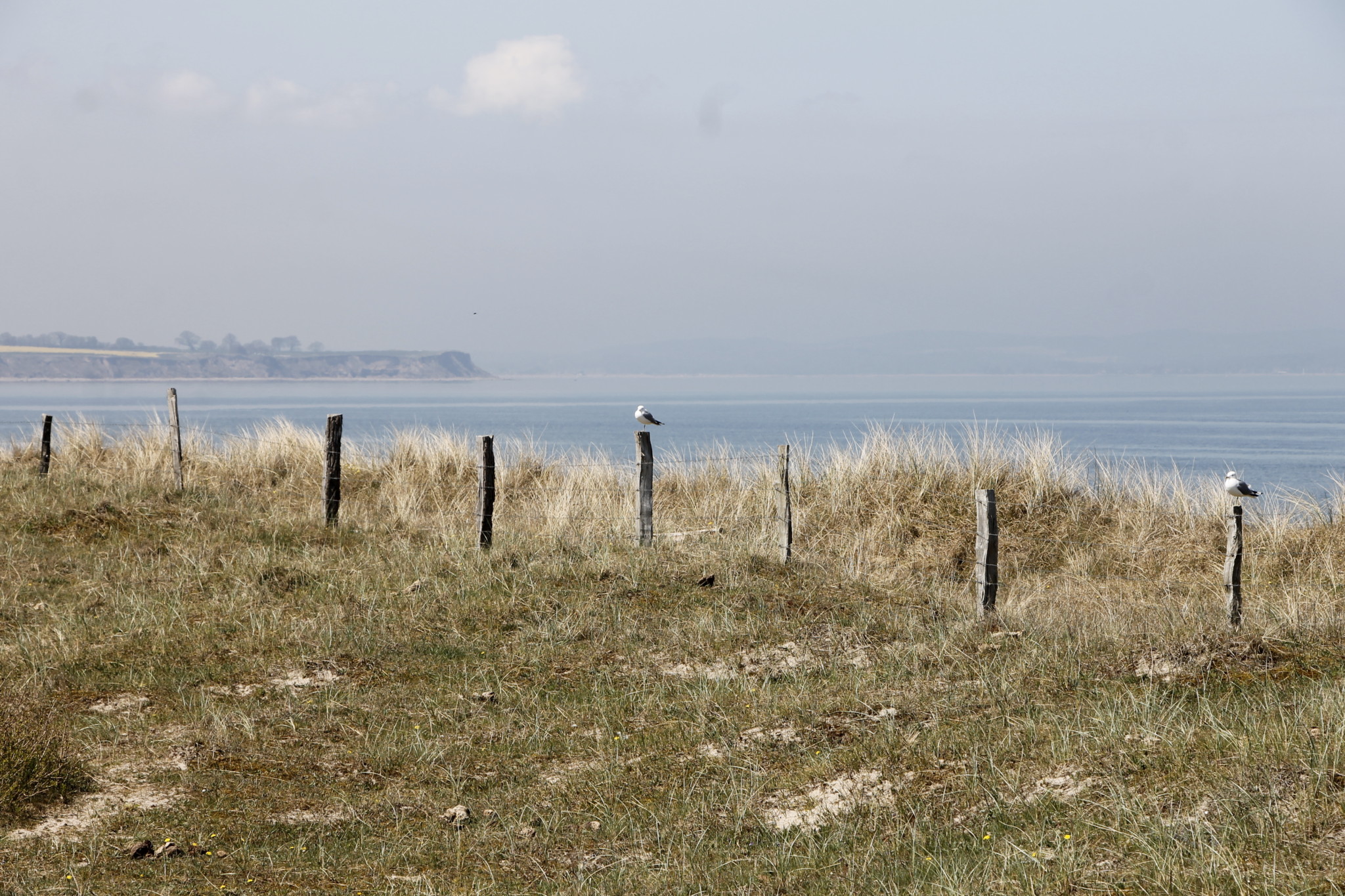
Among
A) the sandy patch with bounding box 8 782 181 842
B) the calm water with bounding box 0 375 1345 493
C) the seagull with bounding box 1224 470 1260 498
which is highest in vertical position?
the seagull with bounding box 1224 470 1260 498

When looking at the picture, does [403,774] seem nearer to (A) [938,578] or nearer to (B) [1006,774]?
(B) [1006,774]

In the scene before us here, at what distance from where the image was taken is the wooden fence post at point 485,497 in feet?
39.4

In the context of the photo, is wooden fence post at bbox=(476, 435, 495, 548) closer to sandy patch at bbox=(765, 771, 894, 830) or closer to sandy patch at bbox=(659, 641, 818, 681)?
sandy patch at bbox=(659, 641, 818, 681)

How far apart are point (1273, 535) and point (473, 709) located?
11414mm

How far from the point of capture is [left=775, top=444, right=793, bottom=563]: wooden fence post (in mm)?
11055

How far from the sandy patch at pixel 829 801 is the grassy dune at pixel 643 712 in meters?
0.02

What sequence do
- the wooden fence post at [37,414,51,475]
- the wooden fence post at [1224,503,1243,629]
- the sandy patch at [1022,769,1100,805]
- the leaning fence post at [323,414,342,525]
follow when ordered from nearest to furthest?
the sandy patch at [1022,769,1100,805]
the wooden fence post at [1224,503,1243,629]
the leaning fence post at [323,414,342,525]
the wooden fence post at [37,414,51,475]

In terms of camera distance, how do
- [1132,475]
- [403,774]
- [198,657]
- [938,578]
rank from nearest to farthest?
[403,774] < [198,657] < [938,578] < [1132,475]

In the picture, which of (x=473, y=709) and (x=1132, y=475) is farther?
(x=1132, y=475)

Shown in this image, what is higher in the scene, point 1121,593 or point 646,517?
point 646,517

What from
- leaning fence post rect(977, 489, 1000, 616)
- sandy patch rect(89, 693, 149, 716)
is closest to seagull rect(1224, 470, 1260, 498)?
leaning fence post rect(977, 489, 1000, 616)

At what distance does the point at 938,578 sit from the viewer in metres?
12.9

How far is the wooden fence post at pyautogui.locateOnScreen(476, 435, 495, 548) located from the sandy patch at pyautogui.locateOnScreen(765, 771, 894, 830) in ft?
22.5

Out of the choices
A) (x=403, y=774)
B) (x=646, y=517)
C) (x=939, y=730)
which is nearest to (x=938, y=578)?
(x=646, y=517)
